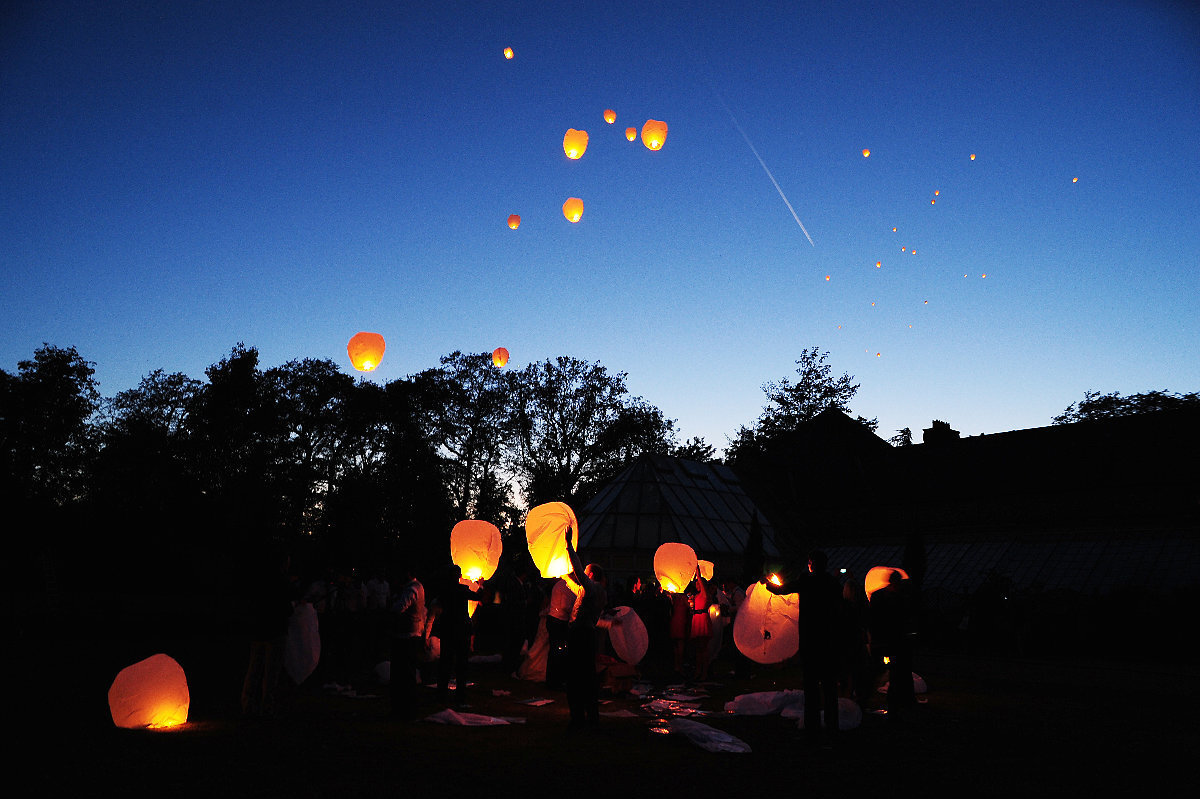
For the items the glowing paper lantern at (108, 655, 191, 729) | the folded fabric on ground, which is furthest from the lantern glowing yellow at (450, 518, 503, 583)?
the folded fabric on ground

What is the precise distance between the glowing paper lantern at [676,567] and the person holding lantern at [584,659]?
5276mm

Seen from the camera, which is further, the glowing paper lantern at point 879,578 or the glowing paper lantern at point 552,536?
the glowing paper lantern at point 552,536

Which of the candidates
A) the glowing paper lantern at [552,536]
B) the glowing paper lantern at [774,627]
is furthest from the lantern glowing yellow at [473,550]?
the glowing paper lantern at [774,627]

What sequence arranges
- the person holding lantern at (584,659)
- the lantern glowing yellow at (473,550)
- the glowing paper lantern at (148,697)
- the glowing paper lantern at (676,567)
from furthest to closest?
the glowing paper lantern at (676,567) < the lantern glowing yellow at (473,550) < the person holding lantern at (584,659) < the glowing paper lantern at (148,697)

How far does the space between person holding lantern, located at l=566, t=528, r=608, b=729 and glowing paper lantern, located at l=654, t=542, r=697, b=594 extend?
528 centimetres

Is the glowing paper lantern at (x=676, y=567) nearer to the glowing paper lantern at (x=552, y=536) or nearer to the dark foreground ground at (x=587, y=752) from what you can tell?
the glowing paper lantern at (x=552, y=536)

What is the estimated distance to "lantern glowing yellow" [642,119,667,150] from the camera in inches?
538

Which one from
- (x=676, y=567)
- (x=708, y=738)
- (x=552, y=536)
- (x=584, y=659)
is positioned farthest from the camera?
(x=676, y=567)

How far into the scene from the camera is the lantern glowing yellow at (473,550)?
12156 mm

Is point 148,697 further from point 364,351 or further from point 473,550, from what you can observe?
point 364,351

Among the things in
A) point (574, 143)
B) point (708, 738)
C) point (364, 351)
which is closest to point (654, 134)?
point (574, 143)

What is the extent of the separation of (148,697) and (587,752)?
14.8 ft

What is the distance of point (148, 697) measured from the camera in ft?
26.3

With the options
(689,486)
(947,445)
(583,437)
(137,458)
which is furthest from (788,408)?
(137,458)
